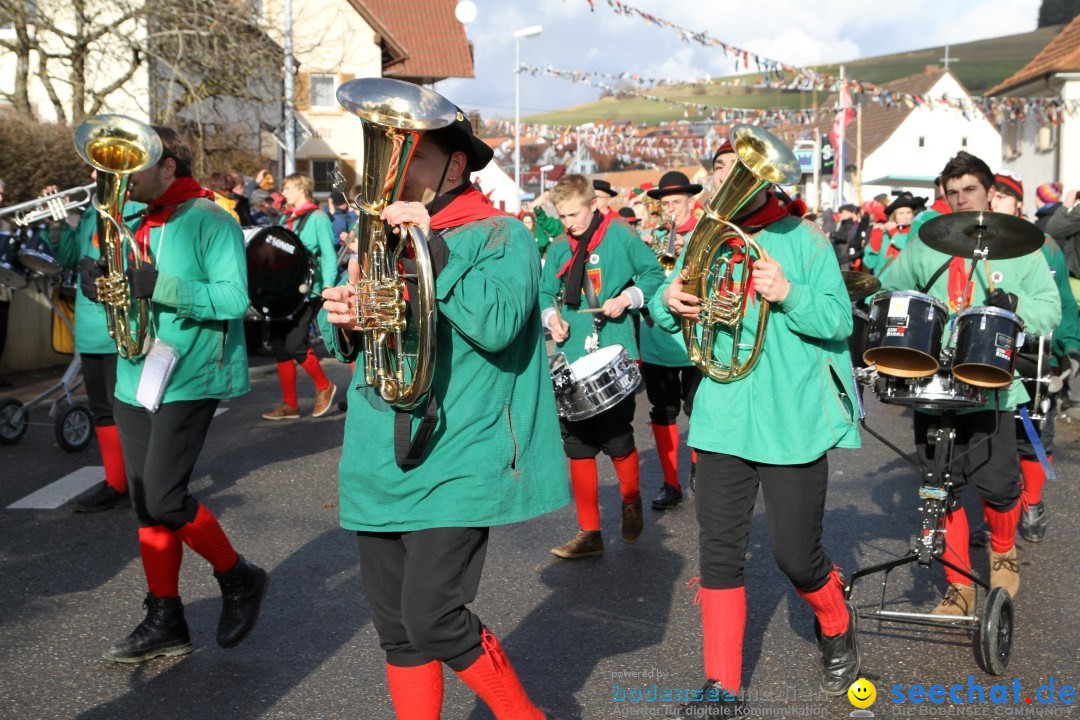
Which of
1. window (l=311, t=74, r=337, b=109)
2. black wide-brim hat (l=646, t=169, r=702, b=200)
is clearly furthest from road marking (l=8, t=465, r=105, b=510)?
window (l=311, t=74, r=337, b=109)

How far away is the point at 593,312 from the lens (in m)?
5.95

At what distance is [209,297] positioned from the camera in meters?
4.27

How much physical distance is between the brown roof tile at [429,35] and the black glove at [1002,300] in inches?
1555

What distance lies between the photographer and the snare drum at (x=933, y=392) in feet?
14.1

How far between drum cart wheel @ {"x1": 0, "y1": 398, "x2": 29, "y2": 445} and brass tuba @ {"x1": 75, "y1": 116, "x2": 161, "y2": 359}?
438 centimetres

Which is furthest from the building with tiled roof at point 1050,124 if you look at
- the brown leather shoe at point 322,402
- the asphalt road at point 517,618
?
the asphalt road at point 517,618

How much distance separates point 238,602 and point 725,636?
1.86 metres

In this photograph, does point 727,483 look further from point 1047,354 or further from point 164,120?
point 164,120

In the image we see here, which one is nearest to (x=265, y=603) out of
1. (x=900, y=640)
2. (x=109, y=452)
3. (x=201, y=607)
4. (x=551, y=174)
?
(x=201, y=607)

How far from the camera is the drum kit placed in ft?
13.8

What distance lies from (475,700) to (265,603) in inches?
54.8

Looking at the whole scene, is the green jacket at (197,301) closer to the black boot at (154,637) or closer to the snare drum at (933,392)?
the black boot at (154,637)

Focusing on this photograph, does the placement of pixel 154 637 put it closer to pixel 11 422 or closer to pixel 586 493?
pixel 586 493

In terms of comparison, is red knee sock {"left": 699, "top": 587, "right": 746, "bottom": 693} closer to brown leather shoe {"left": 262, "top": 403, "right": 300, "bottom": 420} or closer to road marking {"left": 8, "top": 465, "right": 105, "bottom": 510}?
road marking {"left": 8, "top": 465, "right": 105, "bottom": 510}
